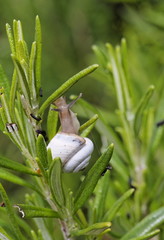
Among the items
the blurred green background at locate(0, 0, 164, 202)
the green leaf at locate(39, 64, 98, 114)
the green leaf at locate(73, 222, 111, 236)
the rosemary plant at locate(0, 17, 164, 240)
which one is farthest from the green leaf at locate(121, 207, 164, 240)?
the blurred green background at locate(0, 0, 164, 202)

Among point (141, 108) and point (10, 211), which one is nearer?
point (10, 211)

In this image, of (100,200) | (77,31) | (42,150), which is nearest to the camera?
(42,150)

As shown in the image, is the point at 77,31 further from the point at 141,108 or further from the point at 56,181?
the point at 56,181

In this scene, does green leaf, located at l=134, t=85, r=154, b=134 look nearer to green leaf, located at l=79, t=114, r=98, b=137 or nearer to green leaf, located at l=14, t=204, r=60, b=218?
green leaf, located at l=79, t=114, r=98, b=137

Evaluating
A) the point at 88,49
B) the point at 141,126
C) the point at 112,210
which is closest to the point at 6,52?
the point at 88,49

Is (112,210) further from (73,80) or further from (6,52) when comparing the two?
(6,52)

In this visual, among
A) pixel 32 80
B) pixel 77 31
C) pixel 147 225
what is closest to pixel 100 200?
pixel 147 225
